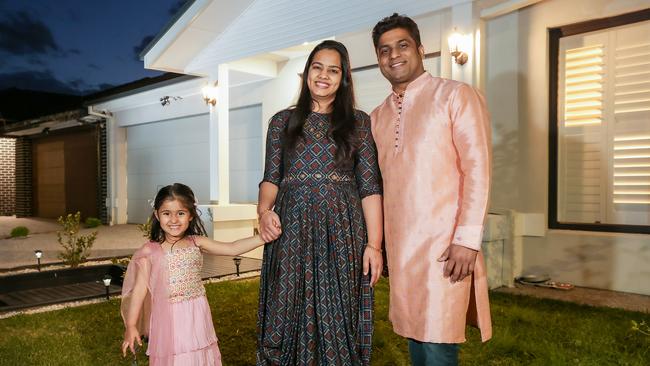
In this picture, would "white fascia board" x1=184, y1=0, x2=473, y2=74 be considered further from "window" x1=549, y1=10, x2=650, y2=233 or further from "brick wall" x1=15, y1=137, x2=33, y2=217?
"brick wall" x1=15, y1=137, x2=33, y2=217

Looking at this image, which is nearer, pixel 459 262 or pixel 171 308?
pixel 459 262

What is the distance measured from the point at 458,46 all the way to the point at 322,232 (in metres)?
4.30

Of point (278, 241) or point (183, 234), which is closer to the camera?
point (278, 241)

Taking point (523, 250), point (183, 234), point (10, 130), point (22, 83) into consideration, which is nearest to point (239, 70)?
point (523, 250)

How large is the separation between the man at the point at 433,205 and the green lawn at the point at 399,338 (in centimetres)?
147

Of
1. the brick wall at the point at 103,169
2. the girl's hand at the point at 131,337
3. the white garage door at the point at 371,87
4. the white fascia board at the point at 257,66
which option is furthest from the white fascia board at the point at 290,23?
the brick wall at the point at 103,169

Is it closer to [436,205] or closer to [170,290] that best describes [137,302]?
[170,290]

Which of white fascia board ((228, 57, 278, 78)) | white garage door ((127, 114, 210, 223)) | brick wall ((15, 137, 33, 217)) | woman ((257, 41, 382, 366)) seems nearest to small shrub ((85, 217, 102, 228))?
white garage door ((127, 114, 210, 223))

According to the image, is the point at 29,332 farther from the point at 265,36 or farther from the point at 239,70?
the point at 239,70

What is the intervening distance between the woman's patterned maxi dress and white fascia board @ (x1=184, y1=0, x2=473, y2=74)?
Answer: 437 cm

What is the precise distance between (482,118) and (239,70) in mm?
7709

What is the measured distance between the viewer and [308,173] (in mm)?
2309

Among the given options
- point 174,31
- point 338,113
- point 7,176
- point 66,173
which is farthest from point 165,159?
point 338,113

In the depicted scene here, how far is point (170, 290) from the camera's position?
2.61 metres
